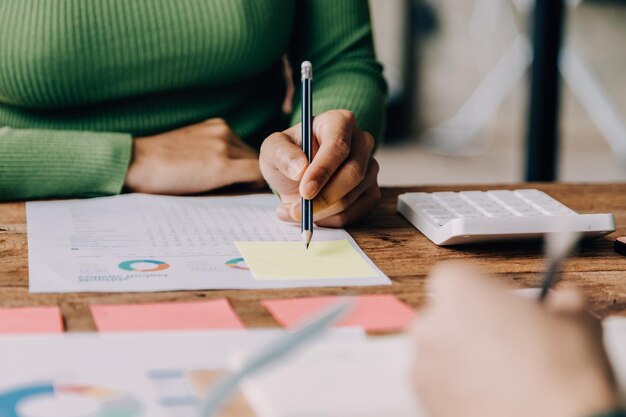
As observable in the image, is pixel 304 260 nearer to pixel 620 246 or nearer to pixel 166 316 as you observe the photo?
pixel 166 316

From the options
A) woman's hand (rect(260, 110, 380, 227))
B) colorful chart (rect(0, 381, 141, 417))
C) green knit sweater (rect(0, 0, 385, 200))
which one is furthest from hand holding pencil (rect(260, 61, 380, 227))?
colorful chart (rect(0, 381, 141, 417))

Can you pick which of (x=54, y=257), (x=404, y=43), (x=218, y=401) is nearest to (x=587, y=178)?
(x=404, y=43)

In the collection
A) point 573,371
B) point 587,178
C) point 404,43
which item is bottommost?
point 587,178

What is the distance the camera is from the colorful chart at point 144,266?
0.68 meters

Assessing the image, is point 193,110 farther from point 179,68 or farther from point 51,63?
point 51,63

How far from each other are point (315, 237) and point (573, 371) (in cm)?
48

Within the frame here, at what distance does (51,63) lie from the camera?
1.09 m

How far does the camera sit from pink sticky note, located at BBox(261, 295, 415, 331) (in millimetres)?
560

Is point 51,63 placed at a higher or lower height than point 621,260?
higher

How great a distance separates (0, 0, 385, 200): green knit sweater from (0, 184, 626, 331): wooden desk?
13 cm

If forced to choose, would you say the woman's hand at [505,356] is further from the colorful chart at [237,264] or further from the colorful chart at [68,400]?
the colorful chart at [237,264]

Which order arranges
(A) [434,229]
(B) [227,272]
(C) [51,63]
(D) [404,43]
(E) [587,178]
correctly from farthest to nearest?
1. (D) [404,43]
2. (E) [587,178]
3. (C) [51,63]
4. (A) [434,229]
5. (B) [227,272]

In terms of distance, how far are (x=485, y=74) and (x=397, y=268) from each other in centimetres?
369

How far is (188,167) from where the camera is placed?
1.01m
